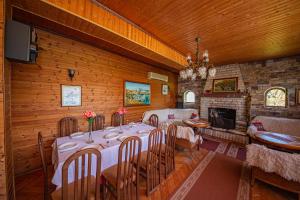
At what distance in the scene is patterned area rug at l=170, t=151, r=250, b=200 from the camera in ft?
6.13

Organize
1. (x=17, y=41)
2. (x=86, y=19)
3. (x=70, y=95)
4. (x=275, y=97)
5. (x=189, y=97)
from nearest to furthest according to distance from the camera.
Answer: (x=17, y=41), (x=86, y=19), (x=70, y=95), (x=275, y=97), (x=189, y=97)

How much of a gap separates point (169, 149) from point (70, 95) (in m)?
2.64

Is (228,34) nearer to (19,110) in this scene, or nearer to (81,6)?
(81,6)

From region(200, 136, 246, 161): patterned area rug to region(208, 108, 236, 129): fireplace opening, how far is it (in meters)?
0.83

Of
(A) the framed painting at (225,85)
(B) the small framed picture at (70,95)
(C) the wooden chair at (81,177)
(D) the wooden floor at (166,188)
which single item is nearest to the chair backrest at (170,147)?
(D) the wooden floor at (166,188)

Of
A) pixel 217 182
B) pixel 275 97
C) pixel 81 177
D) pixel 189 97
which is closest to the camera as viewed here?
pixel 81 177

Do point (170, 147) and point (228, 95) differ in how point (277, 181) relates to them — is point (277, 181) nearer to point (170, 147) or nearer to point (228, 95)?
point (170, 147)

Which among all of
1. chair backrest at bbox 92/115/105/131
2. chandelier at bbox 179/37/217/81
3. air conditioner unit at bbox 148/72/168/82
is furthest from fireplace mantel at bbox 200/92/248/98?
chair backrest at bbox 92/115/105/131

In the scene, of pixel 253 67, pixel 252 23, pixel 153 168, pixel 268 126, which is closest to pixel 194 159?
pixel 153 168

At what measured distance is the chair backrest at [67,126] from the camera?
8.64ft

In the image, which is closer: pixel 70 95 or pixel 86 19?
Answer: pixel 86 19

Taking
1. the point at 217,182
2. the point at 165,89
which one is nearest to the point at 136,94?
the point at 165,89

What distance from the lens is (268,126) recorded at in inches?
150

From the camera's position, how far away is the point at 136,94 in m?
4.42
